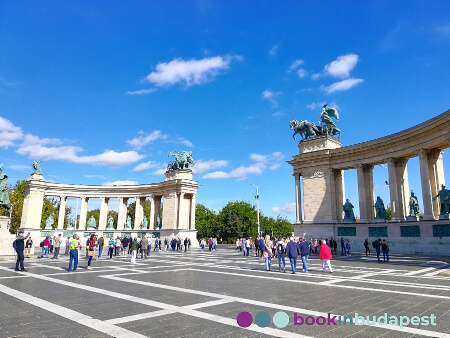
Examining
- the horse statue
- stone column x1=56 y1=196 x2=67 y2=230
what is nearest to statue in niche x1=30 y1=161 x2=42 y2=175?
stone column x1=56 y1=196 x2=67 y2=230

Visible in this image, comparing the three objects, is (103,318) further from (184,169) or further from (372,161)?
(184,169)

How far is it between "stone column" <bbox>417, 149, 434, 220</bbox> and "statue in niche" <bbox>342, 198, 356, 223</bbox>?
800 centimetres

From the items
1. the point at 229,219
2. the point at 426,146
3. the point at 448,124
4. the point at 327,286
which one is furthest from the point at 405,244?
the point at 229,219

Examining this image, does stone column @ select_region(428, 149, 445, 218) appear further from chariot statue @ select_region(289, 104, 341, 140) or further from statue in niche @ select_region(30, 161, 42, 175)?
statue in niche @ select_region(30, 161, 42, 175)

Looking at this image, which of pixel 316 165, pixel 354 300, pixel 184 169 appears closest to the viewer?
pixel 354 300

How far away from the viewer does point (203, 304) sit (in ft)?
27.1

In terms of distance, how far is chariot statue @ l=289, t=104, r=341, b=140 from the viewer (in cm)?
3881

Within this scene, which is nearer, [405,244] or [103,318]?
[103,318]

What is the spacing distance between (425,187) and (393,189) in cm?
392

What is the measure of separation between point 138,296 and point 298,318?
4.90 meters

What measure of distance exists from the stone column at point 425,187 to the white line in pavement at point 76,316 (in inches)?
1112

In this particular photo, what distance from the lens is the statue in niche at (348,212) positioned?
3422 centimetres

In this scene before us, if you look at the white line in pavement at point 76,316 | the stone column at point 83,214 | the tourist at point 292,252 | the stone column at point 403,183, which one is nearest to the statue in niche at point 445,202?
the stone column at point 403,183

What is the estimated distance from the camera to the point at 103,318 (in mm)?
6777
